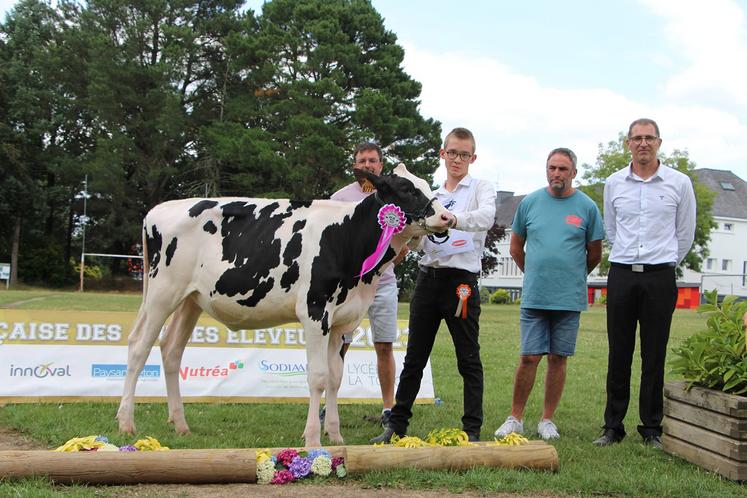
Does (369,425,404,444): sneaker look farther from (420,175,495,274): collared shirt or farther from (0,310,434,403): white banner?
(0,310,434,403): white banner

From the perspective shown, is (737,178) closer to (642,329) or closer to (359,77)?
(359,77)

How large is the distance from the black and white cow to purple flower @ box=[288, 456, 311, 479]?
0.68 meters

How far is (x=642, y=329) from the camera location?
6.63m

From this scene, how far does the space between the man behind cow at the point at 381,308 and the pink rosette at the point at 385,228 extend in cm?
113

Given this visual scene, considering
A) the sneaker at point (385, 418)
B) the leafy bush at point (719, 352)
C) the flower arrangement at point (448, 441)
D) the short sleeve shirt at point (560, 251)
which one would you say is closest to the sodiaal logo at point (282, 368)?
the sneaker at point (385, 418)

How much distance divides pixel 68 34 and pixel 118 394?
155 ft

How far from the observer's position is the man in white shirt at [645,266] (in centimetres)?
649

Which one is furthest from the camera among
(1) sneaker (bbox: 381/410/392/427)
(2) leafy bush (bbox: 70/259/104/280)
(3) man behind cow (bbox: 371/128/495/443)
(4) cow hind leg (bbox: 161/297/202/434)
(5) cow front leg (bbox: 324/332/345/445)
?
(2) leafy bush (bbox: 70/259/104/280)

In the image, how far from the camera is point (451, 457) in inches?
205

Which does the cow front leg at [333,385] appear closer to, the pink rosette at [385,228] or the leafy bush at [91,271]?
the pink rosette at [385,228]

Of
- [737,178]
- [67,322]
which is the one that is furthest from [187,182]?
[737,178]

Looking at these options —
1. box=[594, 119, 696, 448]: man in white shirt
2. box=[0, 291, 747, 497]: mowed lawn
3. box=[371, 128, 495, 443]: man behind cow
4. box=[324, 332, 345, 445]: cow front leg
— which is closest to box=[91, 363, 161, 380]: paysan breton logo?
box=[0, 291, 747, 497]: mowed lawn

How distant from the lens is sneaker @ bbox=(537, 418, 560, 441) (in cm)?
683

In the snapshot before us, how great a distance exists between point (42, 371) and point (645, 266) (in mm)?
6532
